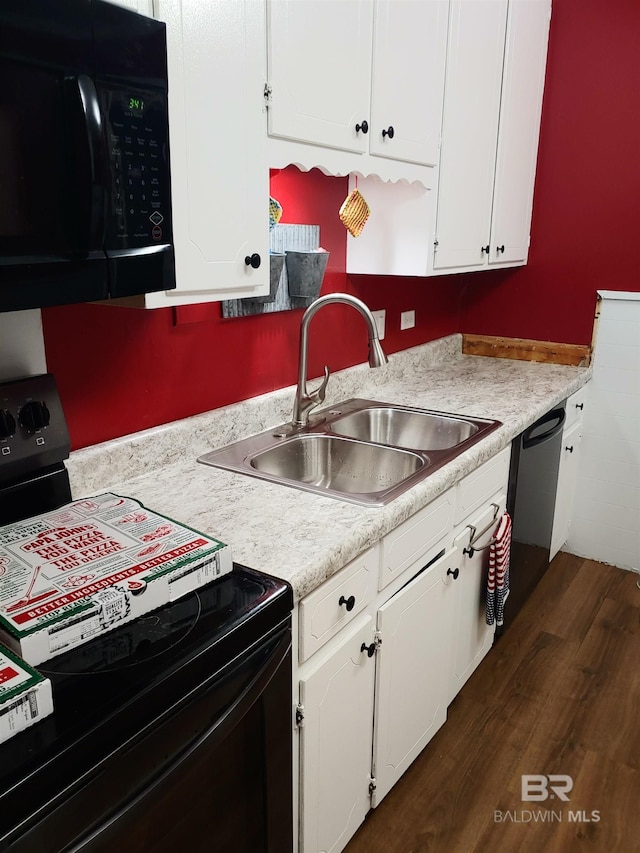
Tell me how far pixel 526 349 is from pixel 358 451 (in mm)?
1448

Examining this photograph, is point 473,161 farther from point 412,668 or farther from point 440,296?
point 412,668

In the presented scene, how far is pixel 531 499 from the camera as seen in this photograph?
95.6 inches

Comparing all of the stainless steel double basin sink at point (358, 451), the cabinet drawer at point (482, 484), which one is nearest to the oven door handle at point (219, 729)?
the stainless steel double basin sink at point (358, 451)

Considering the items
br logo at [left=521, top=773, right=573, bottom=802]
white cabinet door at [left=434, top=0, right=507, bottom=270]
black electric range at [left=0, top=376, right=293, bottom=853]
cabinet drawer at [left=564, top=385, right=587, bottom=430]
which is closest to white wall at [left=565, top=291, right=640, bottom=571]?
cabinet drawer at [left=564, top=385, right=587, bottom=430]

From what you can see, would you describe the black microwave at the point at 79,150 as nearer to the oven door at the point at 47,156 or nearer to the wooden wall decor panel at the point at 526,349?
the oven door at the point at 47,156

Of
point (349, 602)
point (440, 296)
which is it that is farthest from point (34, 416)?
point (440, 296)

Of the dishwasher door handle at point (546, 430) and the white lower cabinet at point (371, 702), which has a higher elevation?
the dishwasher door handle at point (546, 430)

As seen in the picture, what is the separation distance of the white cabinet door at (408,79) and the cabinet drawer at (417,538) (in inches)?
36.9

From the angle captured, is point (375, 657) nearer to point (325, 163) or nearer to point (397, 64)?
point (325, 163)

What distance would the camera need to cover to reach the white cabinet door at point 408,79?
1736 millimetres

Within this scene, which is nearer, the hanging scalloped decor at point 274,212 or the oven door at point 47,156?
the oven door at point 47,156

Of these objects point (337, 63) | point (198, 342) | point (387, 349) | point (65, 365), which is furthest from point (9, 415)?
point (387, 349)

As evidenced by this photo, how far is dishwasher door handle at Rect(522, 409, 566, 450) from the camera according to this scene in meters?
2.24

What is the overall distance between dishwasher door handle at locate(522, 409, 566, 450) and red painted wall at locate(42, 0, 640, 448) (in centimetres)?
57
